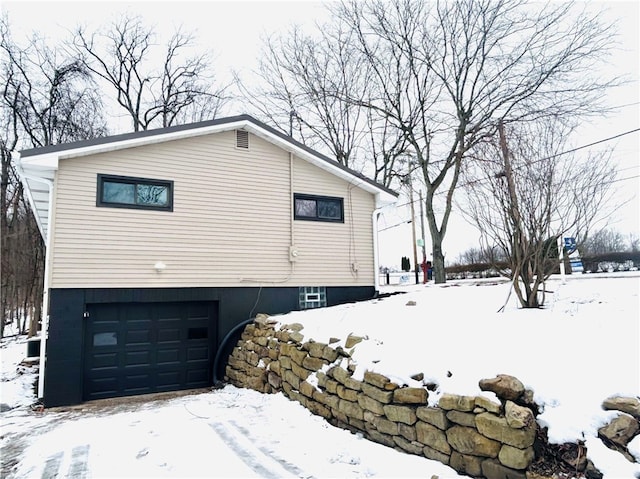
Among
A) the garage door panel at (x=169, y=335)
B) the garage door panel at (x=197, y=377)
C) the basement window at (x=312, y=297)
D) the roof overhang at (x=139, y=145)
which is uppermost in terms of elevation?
the roof overhang at (x=139, y=145)

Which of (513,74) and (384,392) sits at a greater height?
(513,74)

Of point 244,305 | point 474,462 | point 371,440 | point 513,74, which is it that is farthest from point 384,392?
point 513,74

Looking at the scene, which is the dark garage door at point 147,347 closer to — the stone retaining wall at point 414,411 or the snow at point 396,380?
the snow at point 396,380

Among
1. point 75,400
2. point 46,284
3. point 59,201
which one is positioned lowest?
point 75,400

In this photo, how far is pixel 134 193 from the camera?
760 centimetres

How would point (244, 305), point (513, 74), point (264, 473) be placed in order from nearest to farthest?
point (264, 473) → point (244, 305) → point (513, 74)

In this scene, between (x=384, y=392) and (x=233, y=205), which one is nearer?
(x=384, y=392)

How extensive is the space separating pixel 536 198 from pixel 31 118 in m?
18.2

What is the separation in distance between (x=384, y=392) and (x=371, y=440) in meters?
0.60

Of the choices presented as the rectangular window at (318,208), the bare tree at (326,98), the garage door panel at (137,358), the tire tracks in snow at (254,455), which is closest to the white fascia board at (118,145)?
the rectangular window at (318,208)

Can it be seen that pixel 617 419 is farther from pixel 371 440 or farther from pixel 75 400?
pixel 75 400

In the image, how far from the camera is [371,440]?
4.19m

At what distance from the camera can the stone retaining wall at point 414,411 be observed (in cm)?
294

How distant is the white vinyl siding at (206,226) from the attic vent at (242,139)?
0.30 feet
